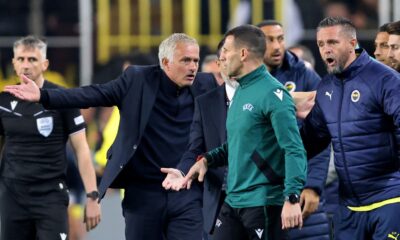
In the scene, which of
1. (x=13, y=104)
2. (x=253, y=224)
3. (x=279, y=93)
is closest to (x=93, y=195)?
(x=13, y=104)

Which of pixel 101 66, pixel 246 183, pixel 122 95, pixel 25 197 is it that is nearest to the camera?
pixel 246 183

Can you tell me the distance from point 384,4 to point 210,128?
9.80 m

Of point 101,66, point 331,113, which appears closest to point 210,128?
point 331,113

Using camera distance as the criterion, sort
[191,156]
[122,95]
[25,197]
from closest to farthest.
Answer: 1. [191,156]
2. [122,95]
3. [25,197]

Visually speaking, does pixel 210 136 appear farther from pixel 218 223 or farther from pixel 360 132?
pixel 360 132

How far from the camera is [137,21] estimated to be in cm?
1722

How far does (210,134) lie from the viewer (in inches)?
316

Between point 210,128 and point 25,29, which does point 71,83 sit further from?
point 210,128

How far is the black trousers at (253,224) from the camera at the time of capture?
7.14 m

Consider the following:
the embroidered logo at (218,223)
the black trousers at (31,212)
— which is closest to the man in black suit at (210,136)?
the embroidered logo at (218,223)

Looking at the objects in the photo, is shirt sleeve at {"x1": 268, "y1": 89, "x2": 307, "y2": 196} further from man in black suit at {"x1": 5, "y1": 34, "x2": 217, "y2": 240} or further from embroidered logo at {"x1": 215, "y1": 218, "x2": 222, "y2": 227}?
man in black suit at {"x1": 5, "y1": 34, "x2": 217, "y2": 240}

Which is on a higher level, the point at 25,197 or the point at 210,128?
the point at 210,128

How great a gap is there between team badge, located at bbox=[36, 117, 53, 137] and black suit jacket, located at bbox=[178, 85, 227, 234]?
153 centimetres

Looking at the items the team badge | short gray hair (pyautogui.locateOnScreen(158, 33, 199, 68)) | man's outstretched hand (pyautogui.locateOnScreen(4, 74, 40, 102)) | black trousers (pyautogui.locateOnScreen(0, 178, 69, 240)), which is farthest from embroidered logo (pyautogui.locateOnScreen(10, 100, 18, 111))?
man's outstretched hand (pyautogui.locateOnScreen(4, 74, 40, 102))
